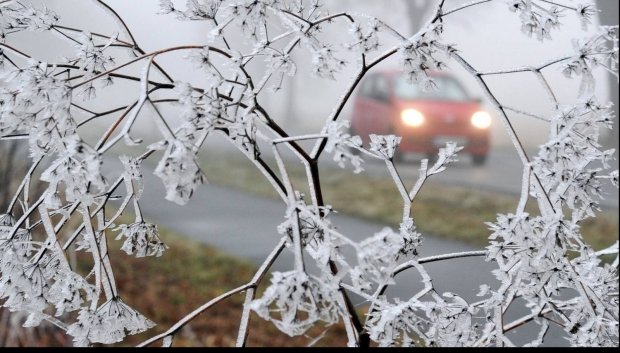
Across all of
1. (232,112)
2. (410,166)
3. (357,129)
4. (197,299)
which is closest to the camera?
(232,112)

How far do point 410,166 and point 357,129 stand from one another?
139cm

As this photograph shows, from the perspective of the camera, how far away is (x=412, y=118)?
8703 mm

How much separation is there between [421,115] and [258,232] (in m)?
2.42

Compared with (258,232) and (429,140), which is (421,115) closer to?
(429,140)

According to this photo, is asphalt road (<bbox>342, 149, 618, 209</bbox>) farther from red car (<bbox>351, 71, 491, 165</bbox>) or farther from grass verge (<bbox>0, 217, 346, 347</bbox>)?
grass verge (<bbox>0, 217, 346, 347</bbox>)

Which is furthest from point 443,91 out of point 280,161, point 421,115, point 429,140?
point 280,161

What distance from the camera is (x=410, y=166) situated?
1033 centimetres

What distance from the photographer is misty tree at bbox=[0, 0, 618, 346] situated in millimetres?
904

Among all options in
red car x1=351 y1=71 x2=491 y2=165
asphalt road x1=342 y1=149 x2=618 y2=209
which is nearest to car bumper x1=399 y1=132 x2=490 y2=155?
red car x1=351 y1=71 x2=491 y2=165

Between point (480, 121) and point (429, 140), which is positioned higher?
point (480, 121)

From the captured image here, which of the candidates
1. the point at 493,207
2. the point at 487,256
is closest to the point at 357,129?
the point at 493,207

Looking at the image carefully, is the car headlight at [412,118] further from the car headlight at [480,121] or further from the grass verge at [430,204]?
the grass verge at [430,204]

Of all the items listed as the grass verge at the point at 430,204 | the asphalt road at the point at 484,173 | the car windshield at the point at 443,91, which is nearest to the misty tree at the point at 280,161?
the grass verge at the point at 430,204
